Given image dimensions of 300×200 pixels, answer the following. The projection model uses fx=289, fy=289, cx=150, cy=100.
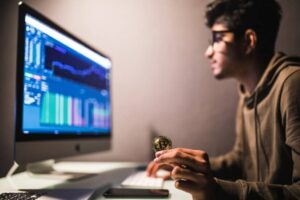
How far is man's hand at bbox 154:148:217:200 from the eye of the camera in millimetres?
623

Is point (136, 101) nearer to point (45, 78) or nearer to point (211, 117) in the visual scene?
point (211, 117)

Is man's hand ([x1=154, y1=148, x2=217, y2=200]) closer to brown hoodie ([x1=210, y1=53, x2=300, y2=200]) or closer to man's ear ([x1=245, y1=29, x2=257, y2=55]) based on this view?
brown hoodie ([x1=210, y1=53, x2=300, y2=200])

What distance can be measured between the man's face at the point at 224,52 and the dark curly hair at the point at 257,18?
4 cm

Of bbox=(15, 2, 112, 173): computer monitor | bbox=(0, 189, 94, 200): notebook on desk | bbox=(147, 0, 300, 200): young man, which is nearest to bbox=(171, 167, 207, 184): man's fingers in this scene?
bbox=(147, 0, 300, 200): young man

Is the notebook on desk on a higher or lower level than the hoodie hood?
lower

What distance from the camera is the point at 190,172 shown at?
2.09 feet

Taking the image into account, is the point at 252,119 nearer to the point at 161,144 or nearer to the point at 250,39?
the point at 250,39

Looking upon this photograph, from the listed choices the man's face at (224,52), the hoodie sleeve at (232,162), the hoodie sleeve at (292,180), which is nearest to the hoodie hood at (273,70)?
the hoodie sleeve at (292,180)

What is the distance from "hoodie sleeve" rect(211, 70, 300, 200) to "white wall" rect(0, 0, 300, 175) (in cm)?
61

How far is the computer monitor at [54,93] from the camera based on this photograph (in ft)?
2.72

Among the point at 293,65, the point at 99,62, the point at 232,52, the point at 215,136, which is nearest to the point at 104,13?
the point at 99,62

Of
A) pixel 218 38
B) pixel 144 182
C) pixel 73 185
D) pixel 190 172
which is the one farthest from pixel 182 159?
pixel 218 38

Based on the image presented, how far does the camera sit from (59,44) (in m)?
1.05

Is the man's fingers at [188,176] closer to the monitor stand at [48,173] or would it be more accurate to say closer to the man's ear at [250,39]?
the monitor stand at [48,173]
